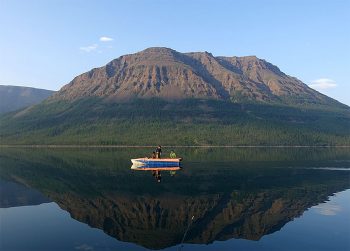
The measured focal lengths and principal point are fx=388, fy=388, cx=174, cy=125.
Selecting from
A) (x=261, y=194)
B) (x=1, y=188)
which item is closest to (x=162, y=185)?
(x=261, y=194)

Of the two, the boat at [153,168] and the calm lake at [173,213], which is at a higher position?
the boat at [153,168]

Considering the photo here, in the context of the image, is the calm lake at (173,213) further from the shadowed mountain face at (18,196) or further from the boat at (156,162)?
the boat at (156,162)

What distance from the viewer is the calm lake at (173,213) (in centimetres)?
3850

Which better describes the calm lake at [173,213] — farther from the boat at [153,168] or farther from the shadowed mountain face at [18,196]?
the boat at [153,168]

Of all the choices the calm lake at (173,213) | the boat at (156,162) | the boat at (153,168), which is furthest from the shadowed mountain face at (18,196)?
the boat at (156,162)

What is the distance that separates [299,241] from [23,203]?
39958mm

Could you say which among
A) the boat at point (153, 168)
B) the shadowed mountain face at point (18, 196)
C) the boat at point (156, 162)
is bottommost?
the shadowed mountain face at point (18, 196)

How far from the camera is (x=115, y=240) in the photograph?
3866 cm

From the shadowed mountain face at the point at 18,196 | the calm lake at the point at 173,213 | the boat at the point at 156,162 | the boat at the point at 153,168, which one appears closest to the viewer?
the calm lake at the point at 173,213

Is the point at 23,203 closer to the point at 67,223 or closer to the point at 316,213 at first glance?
the point at 67,223

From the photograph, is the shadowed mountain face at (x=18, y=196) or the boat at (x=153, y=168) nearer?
the shadowed mountain face at (x=18, y=196)

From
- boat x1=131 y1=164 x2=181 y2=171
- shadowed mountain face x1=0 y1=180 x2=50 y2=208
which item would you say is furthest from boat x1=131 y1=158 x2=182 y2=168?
shadowed mountain face x1=0 y1=180 x2=50 y2=208

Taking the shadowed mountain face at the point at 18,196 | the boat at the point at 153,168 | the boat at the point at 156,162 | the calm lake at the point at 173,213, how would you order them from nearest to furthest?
the calm lake at the point at 173,213 → the shadowed mountain face at the point at 18,196 → the boat at the point at 153,168 → the boat at the point at 156,162

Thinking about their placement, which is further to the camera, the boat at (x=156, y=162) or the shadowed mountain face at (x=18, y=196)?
the boat at (x=156, y=162)
